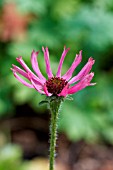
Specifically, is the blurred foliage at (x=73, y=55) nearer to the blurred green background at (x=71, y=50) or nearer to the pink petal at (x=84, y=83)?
the blurred green background at (x=71, y=50)

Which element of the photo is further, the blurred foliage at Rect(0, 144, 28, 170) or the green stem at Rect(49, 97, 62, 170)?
the blurred foliage at Rect(0, 144, 28, 170)

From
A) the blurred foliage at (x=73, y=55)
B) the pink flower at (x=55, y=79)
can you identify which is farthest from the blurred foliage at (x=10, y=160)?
the pink flower at (x=55, y=79)

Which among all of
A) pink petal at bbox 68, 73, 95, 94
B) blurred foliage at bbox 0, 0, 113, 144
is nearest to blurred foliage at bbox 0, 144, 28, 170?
blurred foliage at bbox 0, 0, 113, 144

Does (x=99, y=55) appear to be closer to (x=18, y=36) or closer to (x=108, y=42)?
(x=108, y=42)

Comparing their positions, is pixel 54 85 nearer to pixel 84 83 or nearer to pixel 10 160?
pixel 84 83

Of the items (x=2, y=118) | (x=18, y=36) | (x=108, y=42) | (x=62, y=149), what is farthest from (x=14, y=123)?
(x=108, y=42)

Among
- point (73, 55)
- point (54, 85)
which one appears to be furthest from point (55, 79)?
point (73, 55)

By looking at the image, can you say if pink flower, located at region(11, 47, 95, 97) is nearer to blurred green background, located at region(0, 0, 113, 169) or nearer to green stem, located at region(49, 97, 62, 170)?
green stem, located at region(49, 97, 62, 170)
